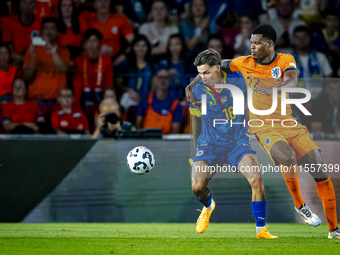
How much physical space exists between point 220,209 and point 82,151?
207 cm

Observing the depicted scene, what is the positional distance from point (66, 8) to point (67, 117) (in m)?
2.21

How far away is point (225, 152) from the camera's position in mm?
4746

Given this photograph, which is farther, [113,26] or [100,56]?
[113,26]

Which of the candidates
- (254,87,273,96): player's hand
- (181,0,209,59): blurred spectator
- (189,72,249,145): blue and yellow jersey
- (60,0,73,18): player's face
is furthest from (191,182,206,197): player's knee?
(60,0,73,18): player's face

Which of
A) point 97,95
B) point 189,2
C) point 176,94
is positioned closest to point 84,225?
point 97,95

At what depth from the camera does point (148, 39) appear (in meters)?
6.96

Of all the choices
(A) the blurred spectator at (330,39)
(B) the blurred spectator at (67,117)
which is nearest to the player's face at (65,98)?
(B) the blurred spectator at (67,117)

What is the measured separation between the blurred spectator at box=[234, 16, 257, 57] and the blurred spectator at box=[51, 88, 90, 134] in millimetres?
2644

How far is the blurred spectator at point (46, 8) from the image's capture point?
→ 7.14 metres

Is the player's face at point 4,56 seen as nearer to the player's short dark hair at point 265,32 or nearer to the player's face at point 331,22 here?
the player's short dark hair at point 265,32

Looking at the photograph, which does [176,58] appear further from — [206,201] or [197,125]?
[206,201]

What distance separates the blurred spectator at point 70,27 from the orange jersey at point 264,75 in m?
2.87

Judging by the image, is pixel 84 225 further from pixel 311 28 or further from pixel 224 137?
pixel 311 28

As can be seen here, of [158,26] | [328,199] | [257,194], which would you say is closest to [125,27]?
[158,26]
